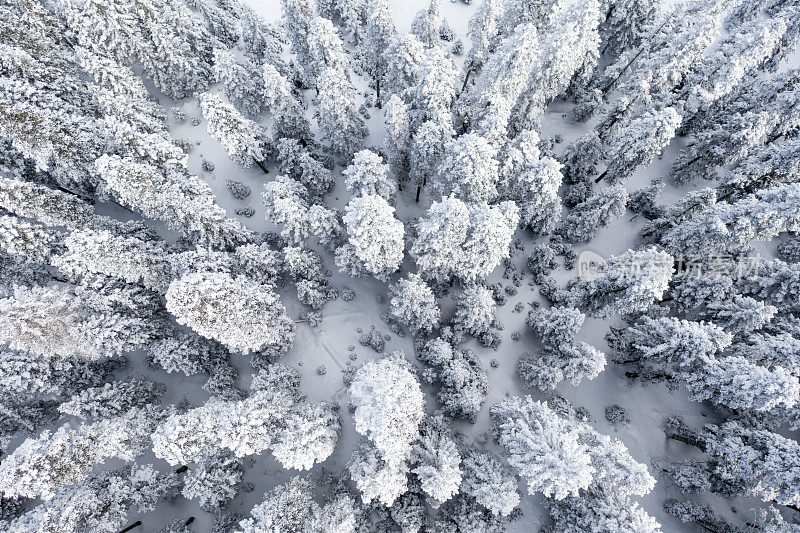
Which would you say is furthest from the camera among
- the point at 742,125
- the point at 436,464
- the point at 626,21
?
the point at 626,21

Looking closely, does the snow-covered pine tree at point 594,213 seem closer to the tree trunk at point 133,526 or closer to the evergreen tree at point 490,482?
the evergreen tree at point 490,482

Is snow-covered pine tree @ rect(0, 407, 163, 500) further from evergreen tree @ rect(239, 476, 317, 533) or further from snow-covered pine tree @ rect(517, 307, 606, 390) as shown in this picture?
snow-covered pine tree @ rect(517, 307, 606, 390)

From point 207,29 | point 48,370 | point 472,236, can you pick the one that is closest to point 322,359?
point 472,236

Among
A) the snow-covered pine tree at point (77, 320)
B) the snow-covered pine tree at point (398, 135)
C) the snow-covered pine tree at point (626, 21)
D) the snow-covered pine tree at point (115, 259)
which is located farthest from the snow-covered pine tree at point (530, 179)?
the snow-covered pine tree at point (77, 320)

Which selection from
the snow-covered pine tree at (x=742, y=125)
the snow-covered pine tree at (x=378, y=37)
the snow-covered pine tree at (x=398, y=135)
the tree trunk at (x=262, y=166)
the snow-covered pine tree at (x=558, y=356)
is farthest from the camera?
the tree trunk at (x=262, y=166)

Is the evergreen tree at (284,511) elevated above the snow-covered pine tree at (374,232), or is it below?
below

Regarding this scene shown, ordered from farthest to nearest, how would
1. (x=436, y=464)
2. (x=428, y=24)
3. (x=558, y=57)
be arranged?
(x=428, y=24)
(x=558, y=57)
(x=436, y=464)

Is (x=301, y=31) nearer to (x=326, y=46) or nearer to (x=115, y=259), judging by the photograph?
(x=326, y=46)

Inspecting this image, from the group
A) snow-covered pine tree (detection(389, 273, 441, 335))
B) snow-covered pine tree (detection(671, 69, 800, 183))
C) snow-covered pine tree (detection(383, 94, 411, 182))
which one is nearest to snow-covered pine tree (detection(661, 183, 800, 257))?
snow-covered pine tree (detection(671, 69, 800, 183))

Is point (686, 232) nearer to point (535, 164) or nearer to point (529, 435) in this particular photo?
A: point (535, 164)

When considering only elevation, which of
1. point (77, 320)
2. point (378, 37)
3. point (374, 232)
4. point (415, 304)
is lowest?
point (77, 320)

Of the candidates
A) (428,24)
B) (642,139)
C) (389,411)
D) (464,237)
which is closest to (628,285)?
(464,237)
